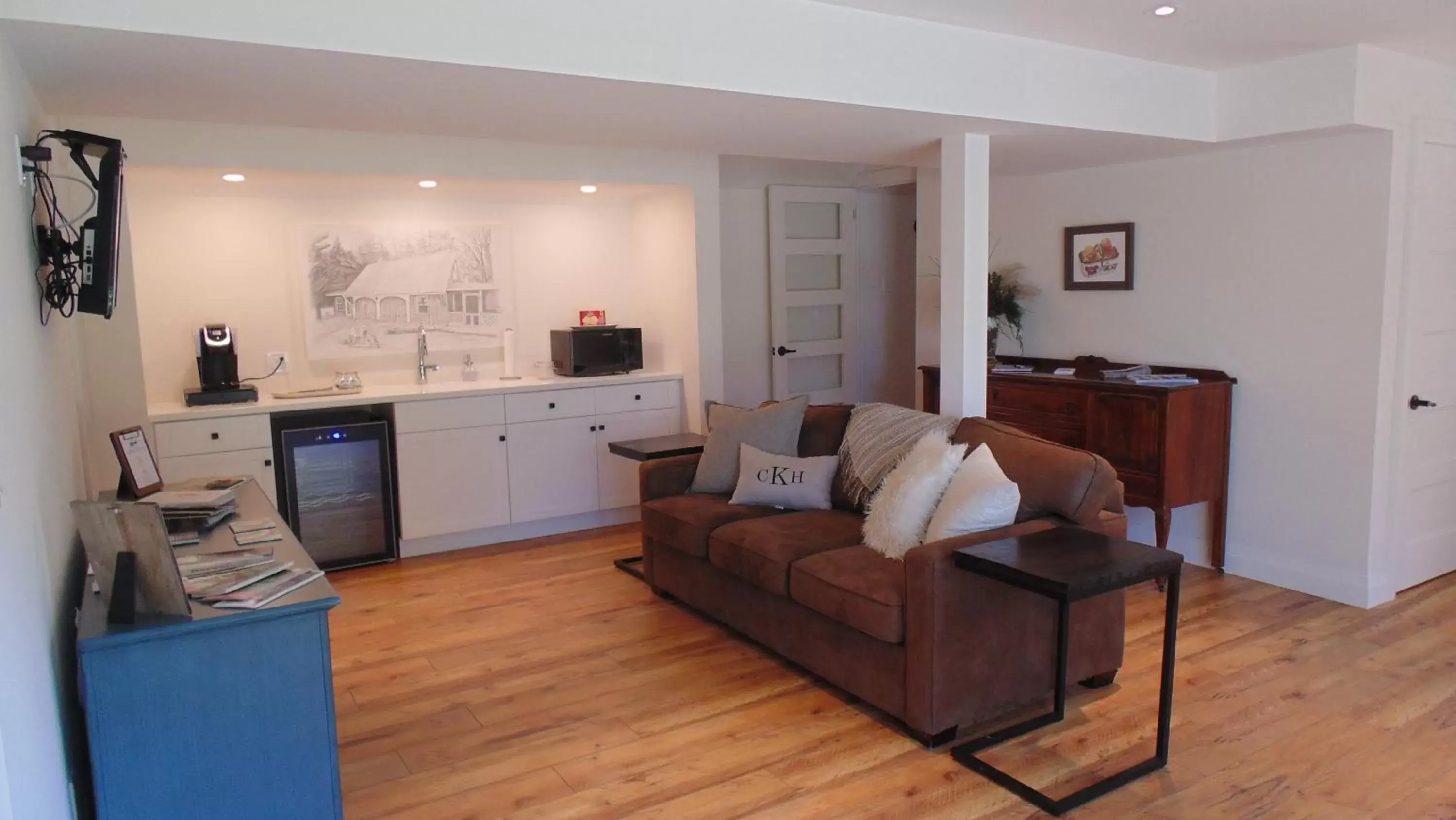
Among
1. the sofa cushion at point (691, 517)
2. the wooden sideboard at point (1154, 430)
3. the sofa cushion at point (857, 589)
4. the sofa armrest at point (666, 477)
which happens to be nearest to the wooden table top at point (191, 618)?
the sofa cushion at point (857, 589)

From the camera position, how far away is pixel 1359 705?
125 inches

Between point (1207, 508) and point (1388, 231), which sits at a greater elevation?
point (1388, 231)

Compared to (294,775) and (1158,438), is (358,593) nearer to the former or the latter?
(294,775)

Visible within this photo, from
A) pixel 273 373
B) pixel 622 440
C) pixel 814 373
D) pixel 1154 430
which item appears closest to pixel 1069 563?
pixel 1154 430

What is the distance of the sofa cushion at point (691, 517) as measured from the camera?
3881 millimetres

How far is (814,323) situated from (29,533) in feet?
17.7

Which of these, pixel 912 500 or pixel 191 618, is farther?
pixel 912 500

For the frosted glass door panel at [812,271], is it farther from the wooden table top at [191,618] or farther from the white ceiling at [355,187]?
the wooden table top at [191,618]

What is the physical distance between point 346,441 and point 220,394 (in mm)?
607

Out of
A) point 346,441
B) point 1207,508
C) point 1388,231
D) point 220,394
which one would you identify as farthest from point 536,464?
point 1388,231

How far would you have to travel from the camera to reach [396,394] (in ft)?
16.0

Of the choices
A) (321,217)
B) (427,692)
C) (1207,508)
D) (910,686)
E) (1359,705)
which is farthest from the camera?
(321,217)

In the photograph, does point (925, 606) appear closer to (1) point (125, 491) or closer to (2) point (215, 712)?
(2) point (215, 712)

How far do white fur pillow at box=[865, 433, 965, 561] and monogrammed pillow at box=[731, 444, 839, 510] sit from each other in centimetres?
52
